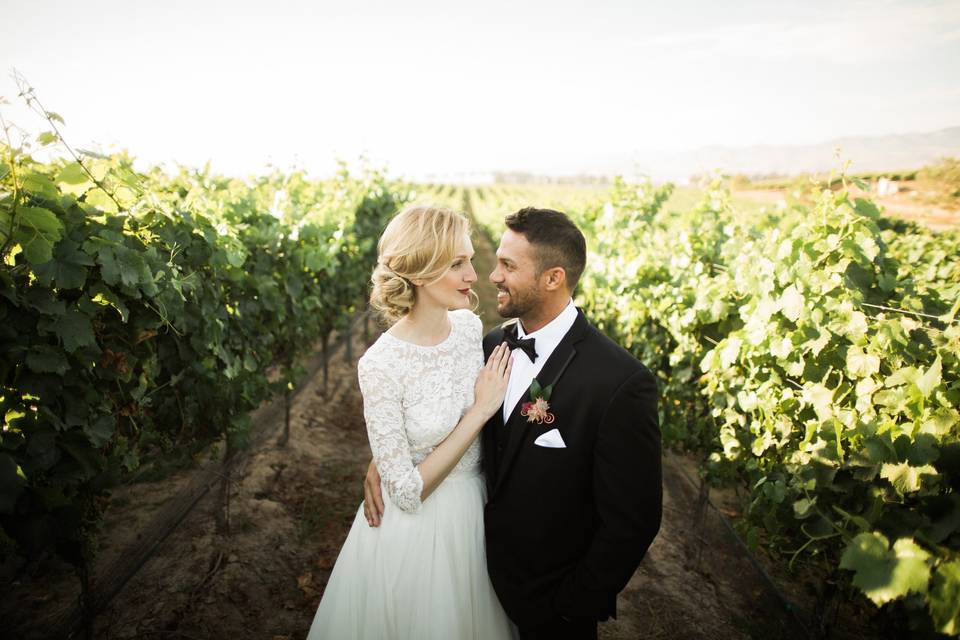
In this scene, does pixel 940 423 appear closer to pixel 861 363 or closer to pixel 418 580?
pixel 861 363

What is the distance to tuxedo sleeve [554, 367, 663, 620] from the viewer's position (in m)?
2.00

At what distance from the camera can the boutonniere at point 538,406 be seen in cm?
211

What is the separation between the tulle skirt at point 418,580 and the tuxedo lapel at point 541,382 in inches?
10.8

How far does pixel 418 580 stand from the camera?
2207 mm

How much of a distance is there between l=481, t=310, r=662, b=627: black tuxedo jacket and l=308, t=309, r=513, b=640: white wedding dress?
13 centimetres

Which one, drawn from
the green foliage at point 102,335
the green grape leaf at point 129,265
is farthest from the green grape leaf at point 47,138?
the green grape leaf at point 129,265

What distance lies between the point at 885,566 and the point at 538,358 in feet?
4.26

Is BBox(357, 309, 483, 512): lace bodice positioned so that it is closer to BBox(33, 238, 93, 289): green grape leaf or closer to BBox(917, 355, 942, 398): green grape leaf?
BBox(33, 238, 93, 289): green grape leaf

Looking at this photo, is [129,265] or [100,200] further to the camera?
[100,200]

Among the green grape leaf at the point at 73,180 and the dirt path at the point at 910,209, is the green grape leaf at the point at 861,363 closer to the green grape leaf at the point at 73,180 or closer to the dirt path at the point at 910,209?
the dirt path at the point at 910,209

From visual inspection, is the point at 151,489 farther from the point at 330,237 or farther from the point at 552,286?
the point at 552,286

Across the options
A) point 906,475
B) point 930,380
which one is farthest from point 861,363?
point 906,475

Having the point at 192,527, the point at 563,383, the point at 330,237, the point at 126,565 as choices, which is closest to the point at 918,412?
the point at 563,383

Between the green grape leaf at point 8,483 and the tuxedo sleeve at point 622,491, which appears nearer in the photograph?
the green grape leaf at point 8,483
